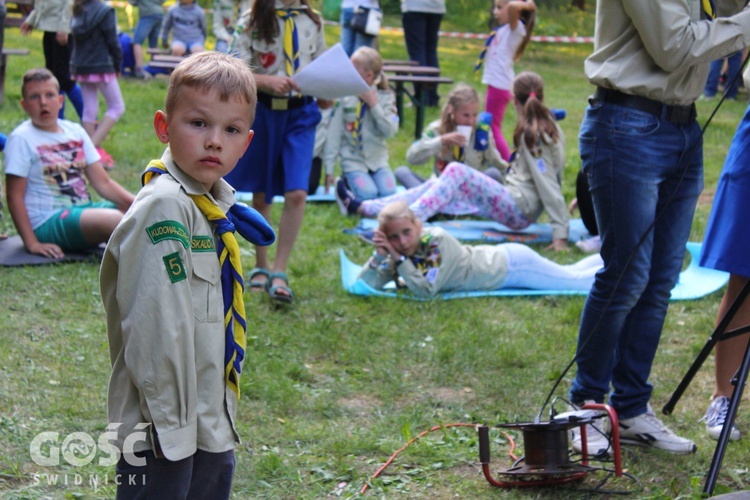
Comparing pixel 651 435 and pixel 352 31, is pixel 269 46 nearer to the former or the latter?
pixel 651 435

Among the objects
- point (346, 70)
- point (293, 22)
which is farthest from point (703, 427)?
point (293, 22)

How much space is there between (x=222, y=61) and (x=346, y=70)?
8.93 ft

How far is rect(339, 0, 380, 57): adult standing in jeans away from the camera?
1023 cm

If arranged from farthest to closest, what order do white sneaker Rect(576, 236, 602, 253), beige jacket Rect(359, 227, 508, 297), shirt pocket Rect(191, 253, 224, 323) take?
1. white sneaker Rect(576, 236, 602, 253)
2. beige jacket Rect(359, 227, 508, 297)
3. shirt pocket Rect(191, 253, 224, 323)

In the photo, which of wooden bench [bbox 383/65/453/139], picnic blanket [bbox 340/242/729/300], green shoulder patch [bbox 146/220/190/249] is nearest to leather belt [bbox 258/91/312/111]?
picnic blanket [bbox 340/242/729/300]

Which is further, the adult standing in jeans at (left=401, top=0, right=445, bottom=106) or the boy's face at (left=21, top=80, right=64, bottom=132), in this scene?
the adult standing in jeans at (left=401, top=0, right=445, bottom=106)

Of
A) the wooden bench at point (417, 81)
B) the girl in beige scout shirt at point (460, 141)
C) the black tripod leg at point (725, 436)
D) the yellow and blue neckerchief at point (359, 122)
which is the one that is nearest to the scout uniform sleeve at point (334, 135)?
the yellow and blue neckerchief at point (359, 122)

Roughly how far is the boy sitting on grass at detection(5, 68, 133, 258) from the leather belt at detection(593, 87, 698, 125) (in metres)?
3.42

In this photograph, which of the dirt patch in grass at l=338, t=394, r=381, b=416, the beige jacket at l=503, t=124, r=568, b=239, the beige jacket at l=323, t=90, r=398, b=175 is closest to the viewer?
the dirt patch in grass at l=338, t=394, r=381, b=416

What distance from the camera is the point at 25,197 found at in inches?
225

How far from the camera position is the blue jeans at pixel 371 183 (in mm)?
7641

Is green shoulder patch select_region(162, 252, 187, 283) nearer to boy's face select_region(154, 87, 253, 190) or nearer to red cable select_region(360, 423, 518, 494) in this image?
→ boy's face select_region(154, 87, 253, 190)

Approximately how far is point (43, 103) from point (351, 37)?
5.28m

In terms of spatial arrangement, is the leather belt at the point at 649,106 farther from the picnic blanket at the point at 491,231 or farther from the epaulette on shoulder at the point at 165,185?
the picnic blanket at the point at 491,231
